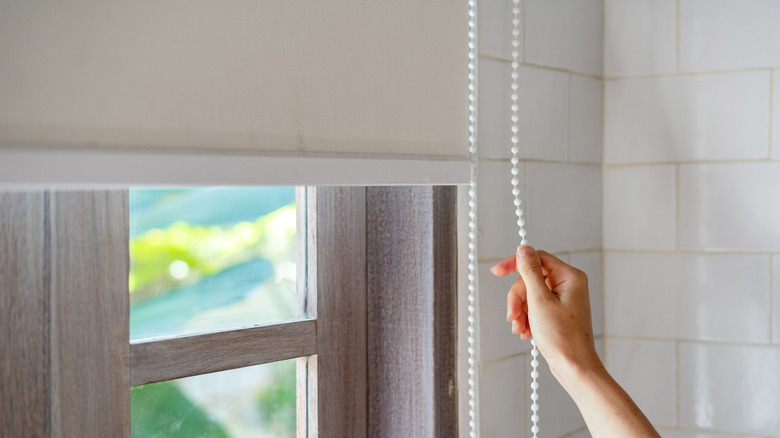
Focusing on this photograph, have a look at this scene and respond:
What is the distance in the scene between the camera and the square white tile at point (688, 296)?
49.2 inches

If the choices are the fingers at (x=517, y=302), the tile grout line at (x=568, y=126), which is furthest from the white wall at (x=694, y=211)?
the fingers at (x=517, y=302)

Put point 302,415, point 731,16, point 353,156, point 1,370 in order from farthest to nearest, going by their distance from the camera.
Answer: point 731,16 → point 302,415 → point 353,156 → point 1,370

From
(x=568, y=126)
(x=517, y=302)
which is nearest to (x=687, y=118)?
(x=568, y=126)

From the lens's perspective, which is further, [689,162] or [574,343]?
[689,162]

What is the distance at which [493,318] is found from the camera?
1.09 metres

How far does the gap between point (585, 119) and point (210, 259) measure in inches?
28.6

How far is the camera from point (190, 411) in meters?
0.88

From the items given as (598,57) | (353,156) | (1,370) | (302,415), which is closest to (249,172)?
(353,156)

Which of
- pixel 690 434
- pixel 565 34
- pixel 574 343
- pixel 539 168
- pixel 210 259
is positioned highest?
pixel 565 34

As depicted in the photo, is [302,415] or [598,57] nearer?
[302,415]

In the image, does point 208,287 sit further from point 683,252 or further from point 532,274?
point 683,252

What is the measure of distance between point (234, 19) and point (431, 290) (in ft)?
1.51

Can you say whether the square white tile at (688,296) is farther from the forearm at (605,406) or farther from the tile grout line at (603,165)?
the forearm at (605,406)

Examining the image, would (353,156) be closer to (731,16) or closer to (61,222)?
(61,222)
